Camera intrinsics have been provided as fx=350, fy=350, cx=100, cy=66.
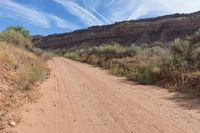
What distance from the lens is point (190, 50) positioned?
18.6 meters

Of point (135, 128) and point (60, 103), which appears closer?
point (135, 128)

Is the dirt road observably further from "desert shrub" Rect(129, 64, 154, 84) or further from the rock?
Result: "desert shrub" Rect(129, 64, 154, 84)

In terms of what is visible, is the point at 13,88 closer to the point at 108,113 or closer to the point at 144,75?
the point at 108,113

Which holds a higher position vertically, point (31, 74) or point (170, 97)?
point (31, 74)

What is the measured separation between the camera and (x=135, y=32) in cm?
7962

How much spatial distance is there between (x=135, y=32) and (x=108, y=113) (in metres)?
71.2

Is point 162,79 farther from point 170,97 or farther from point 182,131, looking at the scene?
point 182,131

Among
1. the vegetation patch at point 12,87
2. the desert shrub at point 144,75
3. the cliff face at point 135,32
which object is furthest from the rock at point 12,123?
the cliff face at point 135,32

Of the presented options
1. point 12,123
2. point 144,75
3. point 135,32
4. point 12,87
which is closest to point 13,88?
point 12,87

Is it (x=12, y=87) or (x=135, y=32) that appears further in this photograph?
(x=135, y=32)

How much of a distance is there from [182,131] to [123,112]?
2218 mm

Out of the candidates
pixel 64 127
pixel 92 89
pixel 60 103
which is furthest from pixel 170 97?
pixel 64 127

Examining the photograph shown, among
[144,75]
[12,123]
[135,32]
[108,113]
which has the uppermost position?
[135,32]

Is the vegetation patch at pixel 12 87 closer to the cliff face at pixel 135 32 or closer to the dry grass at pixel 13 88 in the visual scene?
the dry grass at pixel 13 88
